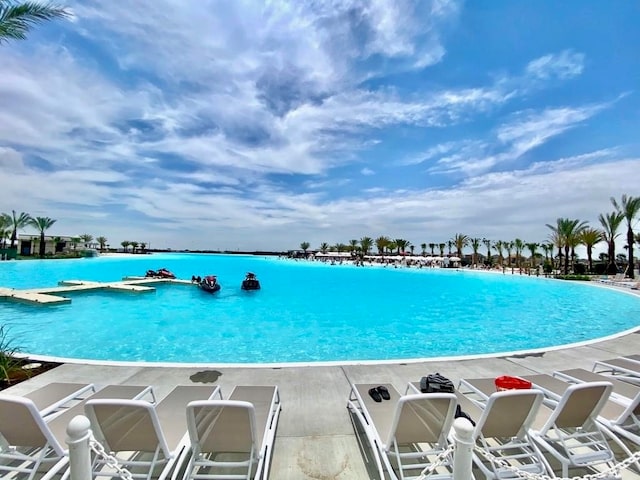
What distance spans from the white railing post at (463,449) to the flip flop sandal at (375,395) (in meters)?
1.60

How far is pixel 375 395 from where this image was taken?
348 centimetres

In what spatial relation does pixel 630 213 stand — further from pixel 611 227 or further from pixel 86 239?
pixel 86 239

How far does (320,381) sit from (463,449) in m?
3.25

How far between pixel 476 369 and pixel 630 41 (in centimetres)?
1152

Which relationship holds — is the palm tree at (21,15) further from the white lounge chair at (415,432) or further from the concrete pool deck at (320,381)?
the white lounge chair at (415,432)

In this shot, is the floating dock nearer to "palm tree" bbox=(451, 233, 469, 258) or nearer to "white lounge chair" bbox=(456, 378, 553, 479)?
"white lounge chair" bbox=(456, 378, 553, 479)

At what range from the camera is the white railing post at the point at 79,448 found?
5.53 feet

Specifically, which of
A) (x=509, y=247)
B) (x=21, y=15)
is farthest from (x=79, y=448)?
(x=509, y=247)

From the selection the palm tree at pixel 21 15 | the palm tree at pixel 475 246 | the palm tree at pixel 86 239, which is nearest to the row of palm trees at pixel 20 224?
the palm tree at pixel 86 239

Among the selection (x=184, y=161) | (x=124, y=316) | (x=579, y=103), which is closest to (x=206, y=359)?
(x=124, y=316)

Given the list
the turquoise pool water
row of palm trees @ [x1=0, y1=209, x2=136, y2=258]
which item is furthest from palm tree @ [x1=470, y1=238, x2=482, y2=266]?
row of palm trees @ [x1=0, y1=209, x2=136, y2=258]

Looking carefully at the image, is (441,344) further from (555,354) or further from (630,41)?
(630,41)

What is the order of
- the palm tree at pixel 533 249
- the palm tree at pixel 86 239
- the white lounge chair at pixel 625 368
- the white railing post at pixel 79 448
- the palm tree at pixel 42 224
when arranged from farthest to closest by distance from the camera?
the palm tree at pixel 86 239
the palm tree at pixel 42 224
the palm tree at pixel 533 249
the white lounge chair at pixel 625 368
the white railing post at pixel 79 448

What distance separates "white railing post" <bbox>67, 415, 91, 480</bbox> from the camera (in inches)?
66.3
